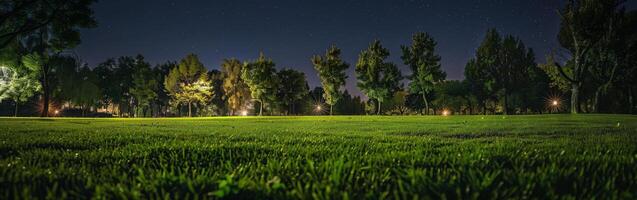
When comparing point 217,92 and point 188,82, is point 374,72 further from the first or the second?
point 217,92

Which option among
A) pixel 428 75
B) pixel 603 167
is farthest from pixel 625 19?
pixel 603 167

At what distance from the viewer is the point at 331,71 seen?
6144 cm

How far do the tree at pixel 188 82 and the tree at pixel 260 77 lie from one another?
24.1 ft

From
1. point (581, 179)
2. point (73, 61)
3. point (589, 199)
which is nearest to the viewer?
point (589, 199)

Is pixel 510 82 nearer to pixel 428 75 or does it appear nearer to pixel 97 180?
pixel 428 75

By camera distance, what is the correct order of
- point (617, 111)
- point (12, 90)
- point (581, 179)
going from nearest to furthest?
point (581, 179) < point (12, 90) < point (617, 111)

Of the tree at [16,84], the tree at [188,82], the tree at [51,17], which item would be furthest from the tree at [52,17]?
the tree at [188,82]

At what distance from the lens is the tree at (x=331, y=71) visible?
6138 cm

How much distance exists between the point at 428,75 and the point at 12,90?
61.4 m

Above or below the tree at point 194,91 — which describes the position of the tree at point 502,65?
above

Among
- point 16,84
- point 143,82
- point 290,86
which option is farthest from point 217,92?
point 16,84

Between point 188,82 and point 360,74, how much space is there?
3211cm

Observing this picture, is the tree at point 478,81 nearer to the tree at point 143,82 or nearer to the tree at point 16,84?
the tree at point 143,82

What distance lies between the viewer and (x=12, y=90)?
138 ft
